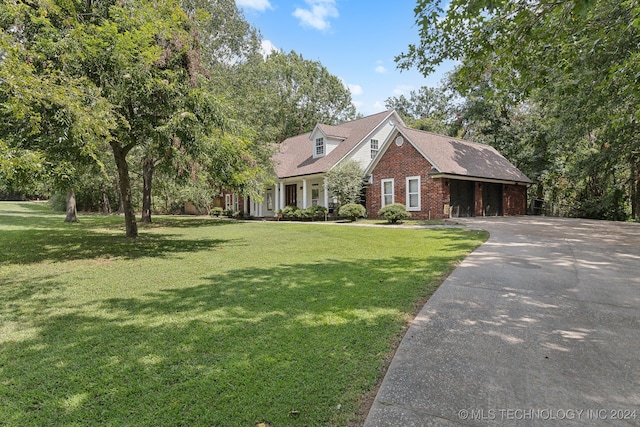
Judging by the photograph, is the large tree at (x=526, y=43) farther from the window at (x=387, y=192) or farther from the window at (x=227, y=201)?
the window at (x=227, y=201)

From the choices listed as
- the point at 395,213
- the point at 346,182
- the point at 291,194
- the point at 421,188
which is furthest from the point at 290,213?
the point at 421,188

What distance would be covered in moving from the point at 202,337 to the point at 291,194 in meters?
22.7

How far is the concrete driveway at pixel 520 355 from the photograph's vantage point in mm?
2396

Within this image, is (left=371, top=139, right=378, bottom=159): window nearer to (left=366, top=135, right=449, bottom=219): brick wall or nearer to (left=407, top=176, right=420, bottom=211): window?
(left=366, top=135, right=449, bottom=219): brick wall

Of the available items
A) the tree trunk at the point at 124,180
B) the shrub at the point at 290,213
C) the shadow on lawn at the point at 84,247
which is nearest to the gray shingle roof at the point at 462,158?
the shrub at the point at 290,213

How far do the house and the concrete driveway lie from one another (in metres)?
12.6

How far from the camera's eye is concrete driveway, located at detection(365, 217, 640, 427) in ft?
7.86

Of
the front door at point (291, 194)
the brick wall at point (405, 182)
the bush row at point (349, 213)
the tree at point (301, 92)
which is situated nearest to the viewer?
the bush row at point (349, 213)

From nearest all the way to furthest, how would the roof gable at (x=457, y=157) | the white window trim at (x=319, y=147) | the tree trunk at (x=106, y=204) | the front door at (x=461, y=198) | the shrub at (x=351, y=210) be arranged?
the roof gable at (x=457, y=157)
the front door at (x=461, y=198)
the shrub at (x=351, y=210)
the white window trim at (x=319, y=147)
the tree trunk at (x=106, y=204)

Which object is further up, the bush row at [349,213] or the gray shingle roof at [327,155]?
the gray shingle roof at [327,155]

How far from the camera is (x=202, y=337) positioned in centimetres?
363

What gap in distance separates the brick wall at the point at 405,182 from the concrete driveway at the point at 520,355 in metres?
11.9

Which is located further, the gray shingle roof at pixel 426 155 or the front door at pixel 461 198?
the gray shingle roof at pixel 426 155

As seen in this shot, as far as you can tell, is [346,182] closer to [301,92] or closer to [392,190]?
[392,190]
